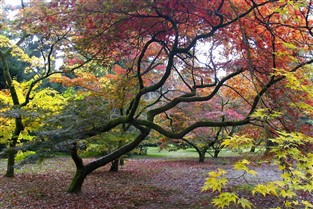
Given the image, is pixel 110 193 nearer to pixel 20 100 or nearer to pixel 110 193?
pixel 110 193

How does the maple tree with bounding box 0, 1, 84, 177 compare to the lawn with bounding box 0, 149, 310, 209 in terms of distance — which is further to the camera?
the maple tree with bounding box 0, 1, 84, 177

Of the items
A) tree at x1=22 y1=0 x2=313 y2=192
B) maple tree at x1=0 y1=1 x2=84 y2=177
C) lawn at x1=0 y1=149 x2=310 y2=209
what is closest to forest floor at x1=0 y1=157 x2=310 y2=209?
lawn at x1=0 y1=149 x2=310 y2=209

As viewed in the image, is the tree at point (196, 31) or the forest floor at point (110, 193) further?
the forest floor at point (110, 193)

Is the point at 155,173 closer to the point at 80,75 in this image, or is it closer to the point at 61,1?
the point at 80,75

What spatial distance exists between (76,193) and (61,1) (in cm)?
436

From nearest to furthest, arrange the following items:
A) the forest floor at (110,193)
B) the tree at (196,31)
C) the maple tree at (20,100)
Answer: the tree at (196,31) → the forest floor at (110,193) → the maple tree at (20,100)

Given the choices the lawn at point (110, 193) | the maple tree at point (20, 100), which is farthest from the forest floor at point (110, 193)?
the maple tree at point (20, 100)

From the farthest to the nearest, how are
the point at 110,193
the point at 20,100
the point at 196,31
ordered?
the point at 20,100 < the point at 110,193 < the point at 196,31

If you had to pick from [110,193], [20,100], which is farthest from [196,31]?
[20,100]

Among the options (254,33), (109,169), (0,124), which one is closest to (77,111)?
(0,124)

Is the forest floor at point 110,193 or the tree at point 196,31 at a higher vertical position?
the tree at point 196,31

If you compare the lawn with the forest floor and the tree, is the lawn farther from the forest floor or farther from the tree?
the tree

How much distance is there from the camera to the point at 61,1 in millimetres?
5066

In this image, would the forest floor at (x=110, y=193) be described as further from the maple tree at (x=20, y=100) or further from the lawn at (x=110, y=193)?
the maple tree at (x=20, y=100)
